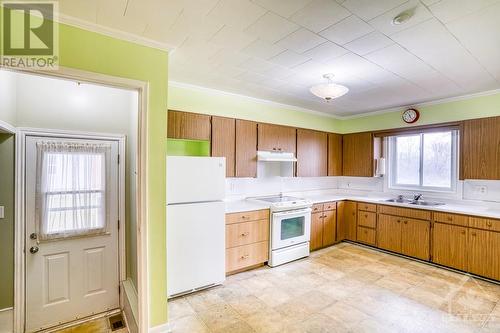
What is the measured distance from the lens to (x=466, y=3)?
1.62 meters

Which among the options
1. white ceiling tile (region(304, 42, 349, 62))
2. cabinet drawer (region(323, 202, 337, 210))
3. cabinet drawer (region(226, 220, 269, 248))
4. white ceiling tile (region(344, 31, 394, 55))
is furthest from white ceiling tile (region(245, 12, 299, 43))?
cabinet drawer (region(323, 202, 337, 210))

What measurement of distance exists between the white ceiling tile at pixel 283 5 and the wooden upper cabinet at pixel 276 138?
90.1 inches

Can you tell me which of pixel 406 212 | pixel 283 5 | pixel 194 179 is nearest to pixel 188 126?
pixel 194 179

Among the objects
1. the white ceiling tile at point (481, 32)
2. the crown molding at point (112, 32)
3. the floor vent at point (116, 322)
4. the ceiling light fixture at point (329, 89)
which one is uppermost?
the white ceiling tile at point (481, 32)

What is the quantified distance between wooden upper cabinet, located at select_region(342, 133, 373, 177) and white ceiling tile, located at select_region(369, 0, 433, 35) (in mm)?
3156

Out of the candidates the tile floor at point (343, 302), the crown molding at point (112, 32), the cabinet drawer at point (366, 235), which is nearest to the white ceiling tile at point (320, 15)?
the crown molding at point (112, 32)

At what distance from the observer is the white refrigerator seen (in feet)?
8.93

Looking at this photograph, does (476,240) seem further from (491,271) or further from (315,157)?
(315,157)

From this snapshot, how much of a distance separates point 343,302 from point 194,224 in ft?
6.11

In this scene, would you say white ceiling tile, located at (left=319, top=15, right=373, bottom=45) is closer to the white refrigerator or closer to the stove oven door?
the white refrigerator

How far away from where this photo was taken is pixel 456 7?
1.66m

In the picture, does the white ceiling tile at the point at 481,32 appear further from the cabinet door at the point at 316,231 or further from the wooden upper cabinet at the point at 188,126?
the cabinet door at the point at 316,231

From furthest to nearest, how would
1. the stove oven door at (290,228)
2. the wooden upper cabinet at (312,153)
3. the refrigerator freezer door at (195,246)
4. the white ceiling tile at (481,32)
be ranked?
the wooden upper cabinet at (312,153)
the stove oven door at (290,228)
the refrigerator freezer door at (195,246)
the white ceiling tile at (481,32)

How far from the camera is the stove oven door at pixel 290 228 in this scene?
3.66 metres
